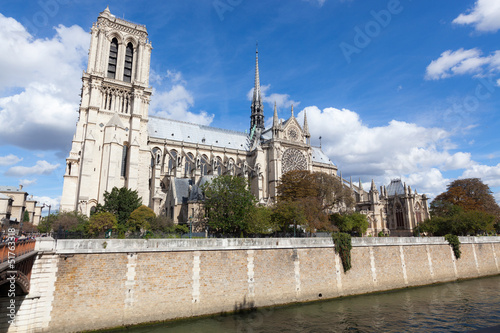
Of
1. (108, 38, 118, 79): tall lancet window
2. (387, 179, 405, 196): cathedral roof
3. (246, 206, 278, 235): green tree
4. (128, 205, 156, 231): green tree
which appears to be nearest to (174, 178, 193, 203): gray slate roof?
(128, 205, 156, 231): green tree

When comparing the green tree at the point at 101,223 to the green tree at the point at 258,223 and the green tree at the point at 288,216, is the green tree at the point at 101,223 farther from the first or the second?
the green tree at the point at 288,216

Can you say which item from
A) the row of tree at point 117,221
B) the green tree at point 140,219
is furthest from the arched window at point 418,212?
the green tree at point 140,219

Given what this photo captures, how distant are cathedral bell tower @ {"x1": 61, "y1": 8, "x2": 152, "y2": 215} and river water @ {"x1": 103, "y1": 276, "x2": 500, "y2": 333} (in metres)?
26.8

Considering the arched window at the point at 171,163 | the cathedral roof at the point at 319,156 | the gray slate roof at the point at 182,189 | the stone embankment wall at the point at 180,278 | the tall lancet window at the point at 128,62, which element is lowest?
the stone embankment wall at the point at 180,278

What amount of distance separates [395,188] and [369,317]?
50.3 metres

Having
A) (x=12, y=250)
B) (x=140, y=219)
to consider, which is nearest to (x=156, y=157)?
(x=140, y=219)

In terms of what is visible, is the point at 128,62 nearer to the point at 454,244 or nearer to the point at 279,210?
the point at 279,210

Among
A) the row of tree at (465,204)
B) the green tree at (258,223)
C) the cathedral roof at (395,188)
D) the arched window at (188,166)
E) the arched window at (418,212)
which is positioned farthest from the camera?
the cathedral roof at (395,188)

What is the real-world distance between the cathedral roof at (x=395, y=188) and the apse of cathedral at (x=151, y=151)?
8.5 inches

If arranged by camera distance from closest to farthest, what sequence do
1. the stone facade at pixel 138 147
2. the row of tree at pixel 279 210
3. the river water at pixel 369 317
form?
the river water at pixel 369 317 → the row of tree at pixel 279 210 → the stone facade at pixel 138 147

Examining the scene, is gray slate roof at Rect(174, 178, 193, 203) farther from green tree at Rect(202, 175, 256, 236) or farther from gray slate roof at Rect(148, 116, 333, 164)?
gray slate roof at Rect(148, 116, 333, 164)

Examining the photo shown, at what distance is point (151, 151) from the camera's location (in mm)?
46188

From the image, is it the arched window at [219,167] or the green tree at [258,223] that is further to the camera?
the arched window at [219,167]

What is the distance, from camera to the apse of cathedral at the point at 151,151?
126 ft
